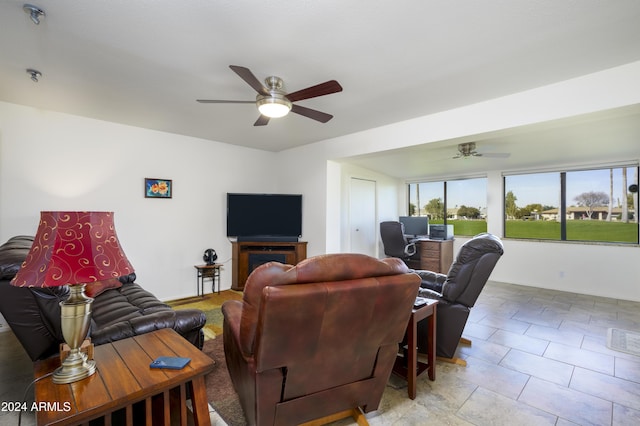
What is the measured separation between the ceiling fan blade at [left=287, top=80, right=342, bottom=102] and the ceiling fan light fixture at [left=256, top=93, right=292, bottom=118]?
0.07m

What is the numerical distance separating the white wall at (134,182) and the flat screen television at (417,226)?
3.41m

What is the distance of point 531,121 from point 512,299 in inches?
118

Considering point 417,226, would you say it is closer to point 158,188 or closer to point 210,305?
point 210,305

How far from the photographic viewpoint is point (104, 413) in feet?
3.42

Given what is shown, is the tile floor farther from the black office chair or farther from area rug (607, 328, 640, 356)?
the black office chair

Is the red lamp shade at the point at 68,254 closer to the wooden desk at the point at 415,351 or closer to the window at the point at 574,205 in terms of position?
the wooden desk at the point at 415,351

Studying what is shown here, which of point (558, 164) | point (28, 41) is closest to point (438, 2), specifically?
point (28, 41)

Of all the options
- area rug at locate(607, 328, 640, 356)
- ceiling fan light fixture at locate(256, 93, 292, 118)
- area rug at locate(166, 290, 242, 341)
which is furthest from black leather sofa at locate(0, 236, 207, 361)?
area rug at locate(607, 328, 640, 356)

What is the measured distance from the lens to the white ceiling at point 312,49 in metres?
1.70

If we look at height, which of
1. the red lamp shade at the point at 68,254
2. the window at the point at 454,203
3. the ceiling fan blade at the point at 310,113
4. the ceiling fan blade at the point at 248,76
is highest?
the ceiling fan blade at the point at 248,76

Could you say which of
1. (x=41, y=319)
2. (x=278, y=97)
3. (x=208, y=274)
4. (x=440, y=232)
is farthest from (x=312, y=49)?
(x=440, y=232)


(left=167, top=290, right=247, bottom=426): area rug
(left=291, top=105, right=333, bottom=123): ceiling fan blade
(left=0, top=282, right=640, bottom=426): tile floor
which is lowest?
(left=0, top=282, right=640, bottom=426): tile floor

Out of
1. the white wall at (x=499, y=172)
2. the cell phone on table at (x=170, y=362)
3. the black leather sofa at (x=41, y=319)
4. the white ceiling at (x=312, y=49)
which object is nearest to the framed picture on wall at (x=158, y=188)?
the white ceiling at (x=312, y=49)

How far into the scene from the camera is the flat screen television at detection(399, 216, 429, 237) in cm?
641
